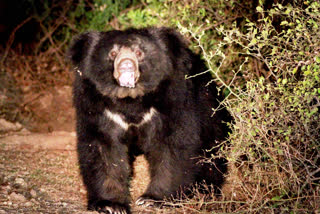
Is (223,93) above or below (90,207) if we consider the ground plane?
above

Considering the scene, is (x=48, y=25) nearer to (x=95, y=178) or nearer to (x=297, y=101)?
(x=95, y=178)

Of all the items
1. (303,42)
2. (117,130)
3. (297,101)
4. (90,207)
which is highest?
(303,42)

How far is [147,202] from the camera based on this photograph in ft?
14.0

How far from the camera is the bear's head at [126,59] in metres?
4.02

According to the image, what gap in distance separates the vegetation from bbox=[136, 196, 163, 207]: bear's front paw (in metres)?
0.23

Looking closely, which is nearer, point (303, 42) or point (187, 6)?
point (303, 42)

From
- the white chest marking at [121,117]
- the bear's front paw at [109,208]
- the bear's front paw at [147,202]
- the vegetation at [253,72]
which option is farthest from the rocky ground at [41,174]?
the vegetation at [253,72]

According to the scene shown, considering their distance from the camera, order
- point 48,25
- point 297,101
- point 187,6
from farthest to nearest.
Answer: point 48,25 → point 187,6 → point 297,101

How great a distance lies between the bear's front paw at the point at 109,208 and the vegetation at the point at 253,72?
0.52 meters

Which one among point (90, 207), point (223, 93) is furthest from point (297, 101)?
point (223, 93)

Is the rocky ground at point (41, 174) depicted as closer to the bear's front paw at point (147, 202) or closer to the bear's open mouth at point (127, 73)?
the bear's front paw at point (147, 202)

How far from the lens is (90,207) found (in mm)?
4137

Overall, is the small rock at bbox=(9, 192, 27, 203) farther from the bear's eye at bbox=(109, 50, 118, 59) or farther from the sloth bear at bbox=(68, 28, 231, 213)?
the bear's eye at bbox=(109, 50, 118, 59)

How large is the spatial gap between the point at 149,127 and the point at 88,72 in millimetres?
655
